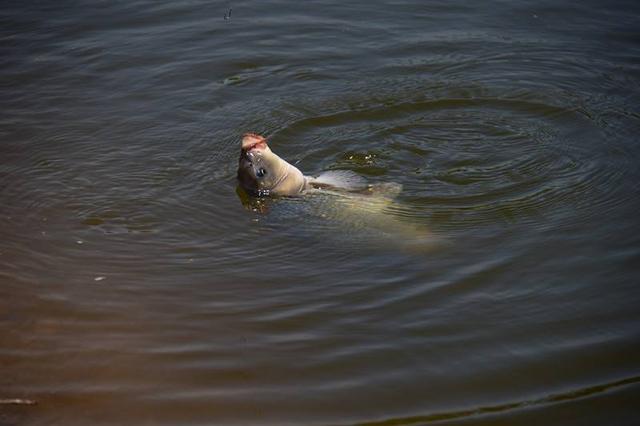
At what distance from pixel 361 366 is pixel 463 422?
66 cm

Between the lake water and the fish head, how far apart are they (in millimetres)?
163

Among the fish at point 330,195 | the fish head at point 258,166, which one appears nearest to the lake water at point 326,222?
the fish at point 330,195

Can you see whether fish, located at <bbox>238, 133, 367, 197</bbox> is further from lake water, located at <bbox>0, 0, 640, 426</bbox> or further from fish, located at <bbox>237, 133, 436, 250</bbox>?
lake water, located at <bbox>0, 0, 640, 426</bbox>

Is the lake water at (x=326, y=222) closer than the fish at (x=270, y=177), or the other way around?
the lake water at (x=326, y=222)

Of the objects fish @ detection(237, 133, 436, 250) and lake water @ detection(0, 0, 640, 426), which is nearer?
lake water @ detection(0, 0, 640, 426)

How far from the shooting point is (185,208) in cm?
579

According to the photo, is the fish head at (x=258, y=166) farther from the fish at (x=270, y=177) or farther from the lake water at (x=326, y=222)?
the lake water at (x=326, y=222)

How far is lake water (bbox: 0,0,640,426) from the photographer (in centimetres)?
393

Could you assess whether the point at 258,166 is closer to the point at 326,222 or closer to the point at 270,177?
the point at 270,177

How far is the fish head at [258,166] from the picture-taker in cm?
549

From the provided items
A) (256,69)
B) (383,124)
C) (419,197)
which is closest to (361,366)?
(419,197)

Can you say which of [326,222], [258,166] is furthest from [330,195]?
[258,166]

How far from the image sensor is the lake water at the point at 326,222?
12.9 feet

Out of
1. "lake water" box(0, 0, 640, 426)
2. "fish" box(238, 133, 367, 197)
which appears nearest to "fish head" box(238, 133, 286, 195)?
"fish" box(238, 133, 367, 197)
